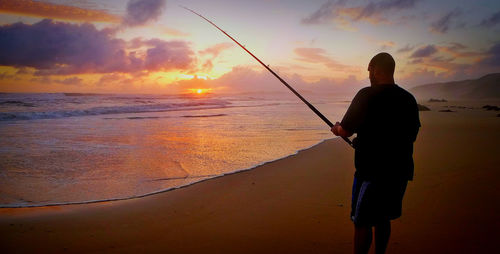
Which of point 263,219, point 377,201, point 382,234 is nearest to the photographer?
point 377,201

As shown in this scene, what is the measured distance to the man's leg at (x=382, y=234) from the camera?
8.76 ft

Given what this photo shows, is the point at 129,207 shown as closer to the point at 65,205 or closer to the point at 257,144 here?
the point at 65,205

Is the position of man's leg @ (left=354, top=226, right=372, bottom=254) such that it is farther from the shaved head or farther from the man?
the shaved head

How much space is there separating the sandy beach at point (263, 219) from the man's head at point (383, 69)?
1700mm

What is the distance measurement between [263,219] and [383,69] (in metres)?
2.24

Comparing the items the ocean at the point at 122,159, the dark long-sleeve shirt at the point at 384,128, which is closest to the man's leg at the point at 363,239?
the dark long-sleeve shirt at the point at 384,128

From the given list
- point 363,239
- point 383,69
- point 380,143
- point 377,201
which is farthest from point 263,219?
point 383,69

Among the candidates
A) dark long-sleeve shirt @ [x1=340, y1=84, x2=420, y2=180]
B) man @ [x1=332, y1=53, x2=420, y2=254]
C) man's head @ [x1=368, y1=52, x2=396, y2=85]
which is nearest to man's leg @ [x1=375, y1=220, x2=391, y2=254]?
man @ [x1=332, y1=53, x2=420, y2=254]

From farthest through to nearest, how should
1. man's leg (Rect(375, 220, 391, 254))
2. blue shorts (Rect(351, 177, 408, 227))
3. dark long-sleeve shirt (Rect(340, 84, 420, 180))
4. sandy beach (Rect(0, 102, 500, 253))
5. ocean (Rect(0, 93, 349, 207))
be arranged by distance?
ocean (Rect(0, 93, 349, 207)), sandy beach (Rect(0, 102, 500, 253)), man's leg (Rect(375, 220, 391, 254)), blue shorts (Rect(351, 177, 408, 227)), dark long-sleeve shirt (Rect(340, 84, 420, 180))

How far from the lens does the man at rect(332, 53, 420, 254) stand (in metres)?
2.44

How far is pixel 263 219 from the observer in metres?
3.91

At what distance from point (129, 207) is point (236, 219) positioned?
1.49 metres

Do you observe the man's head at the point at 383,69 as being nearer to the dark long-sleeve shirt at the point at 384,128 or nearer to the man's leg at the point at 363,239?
the dark long-sleeve shirt at the point at 384,128

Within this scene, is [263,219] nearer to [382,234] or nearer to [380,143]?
[382,234]
